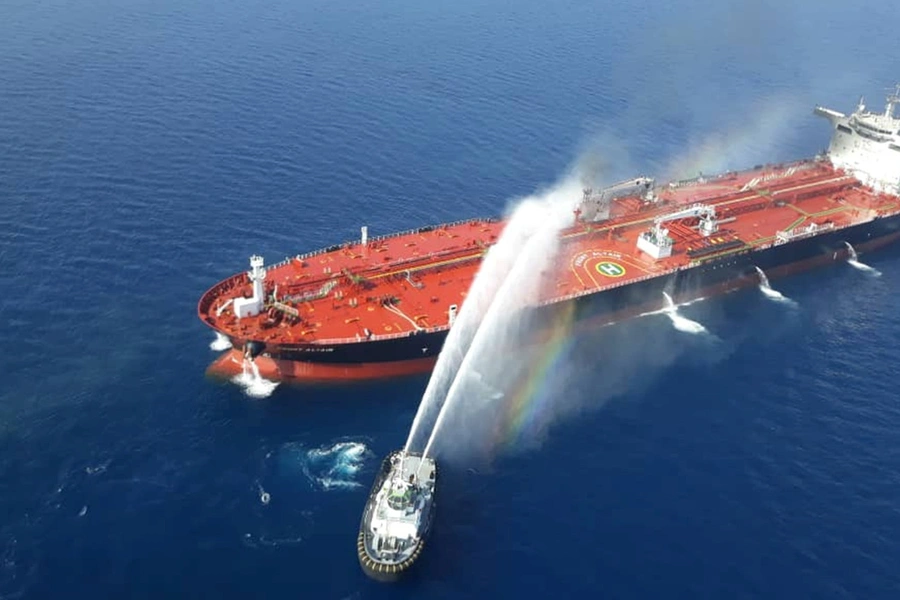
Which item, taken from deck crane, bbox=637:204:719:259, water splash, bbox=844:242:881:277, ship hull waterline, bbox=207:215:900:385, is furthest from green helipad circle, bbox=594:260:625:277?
water splash, bbox=844:242:881:277

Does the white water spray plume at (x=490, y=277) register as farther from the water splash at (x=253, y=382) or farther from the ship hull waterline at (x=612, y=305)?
the water splash at (x=253, y=382)

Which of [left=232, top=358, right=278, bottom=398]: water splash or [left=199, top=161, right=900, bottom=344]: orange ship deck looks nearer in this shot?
[left=232, top=358, right=278, bottom=398]: water splash

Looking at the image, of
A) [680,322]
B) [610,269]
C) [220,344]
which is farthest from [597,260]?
[220,344]

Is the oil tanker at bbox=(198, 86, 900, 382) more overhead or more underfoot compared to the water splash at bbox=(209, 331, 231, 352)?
more overhead

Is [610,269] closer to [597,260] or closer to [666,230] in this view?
[597,260]

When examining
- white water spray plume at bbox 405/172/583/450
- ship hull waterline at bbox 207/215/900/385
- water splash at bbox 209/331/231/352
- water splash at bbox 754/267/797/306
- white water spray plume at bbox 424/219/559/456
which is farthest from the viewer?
water splash at bbox 754/267/797/306

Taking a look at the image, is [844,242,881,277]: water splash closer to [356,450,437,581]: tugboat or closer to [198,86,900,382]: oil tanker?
[198,86,900,382]: oil tanker

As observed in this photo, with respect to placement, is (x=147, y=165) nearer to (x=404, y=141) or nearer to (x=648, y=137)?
(x=404, y=141)
